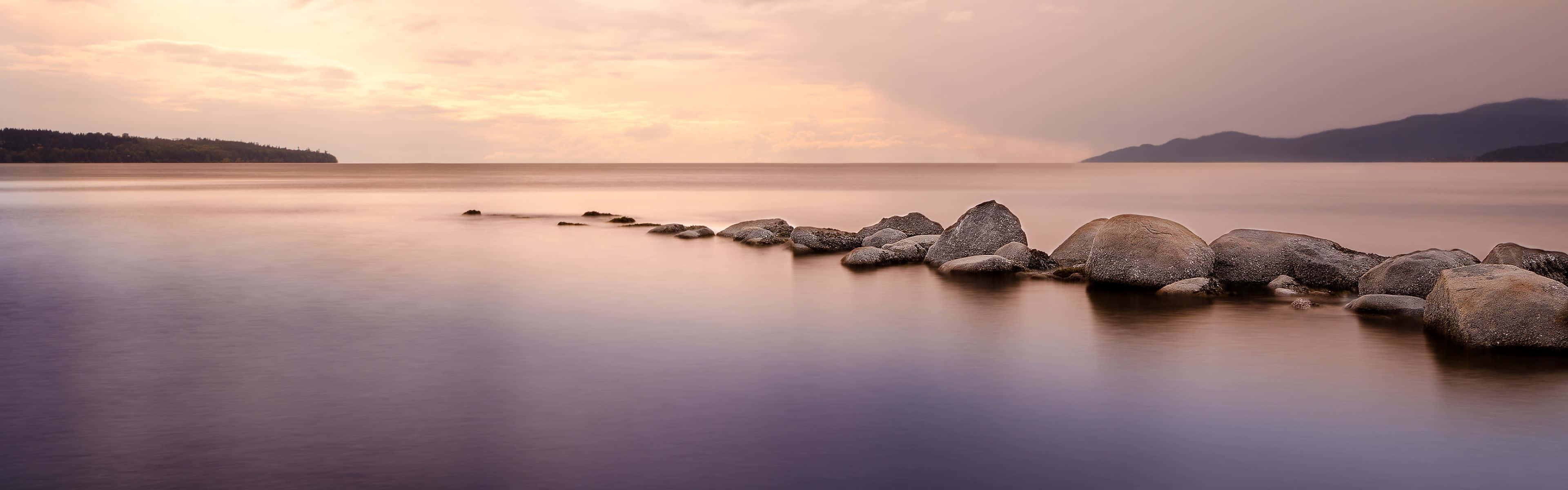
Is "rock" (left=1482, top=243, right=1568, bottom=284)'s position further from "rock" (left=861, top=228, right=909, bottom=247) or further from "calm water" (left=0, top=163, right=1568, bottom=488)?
"rock" (left=861, top=228, right=909, bottom=247)

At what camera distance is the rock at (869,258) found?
20234 millimetres

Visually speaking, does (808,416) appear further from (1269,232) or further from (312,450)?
(1269,232)

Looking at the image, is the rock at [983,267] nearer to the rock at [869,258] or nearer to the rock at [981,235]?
the rock at [981,235]

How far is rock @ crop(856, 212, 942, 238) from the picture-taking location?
23.8 m

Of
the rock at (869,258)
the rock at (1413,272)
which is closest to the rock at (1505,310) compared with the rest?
the rock at (1413,272)

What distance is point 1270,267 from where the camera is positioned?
16625 millimetres

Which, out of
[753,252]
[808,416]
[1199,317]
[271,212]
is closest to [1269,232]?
[1199,317]

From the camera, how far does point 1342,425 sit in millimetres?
8125

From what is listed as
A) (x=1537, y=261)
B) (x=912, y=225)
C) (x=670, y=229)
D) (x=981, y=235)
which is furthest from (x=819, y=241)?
(x=1537, y=261)

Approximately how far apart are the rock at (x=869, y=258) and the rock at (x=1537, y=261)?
34.1 ft

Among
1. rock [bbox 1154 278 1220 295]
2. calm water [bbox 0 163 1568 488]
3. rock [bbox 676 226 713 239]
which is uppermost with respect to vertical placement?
rock [bbox 1154 278 1220 295]

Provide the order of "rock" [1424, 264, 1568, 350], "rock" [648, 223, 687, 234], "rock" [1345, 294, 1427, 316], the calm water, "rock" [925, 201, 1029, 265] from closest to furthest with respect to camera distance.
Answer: the calm water → "rock" [1424, 264, 1568, 350] → "rock" [1345, 294, 1427, 316] → "rock" [925, 201, 1029, 265] → "rock" [648, 223, 687, 234]

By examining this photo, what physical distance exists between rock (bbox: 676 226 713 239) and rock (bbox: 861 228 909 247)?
6.40 m

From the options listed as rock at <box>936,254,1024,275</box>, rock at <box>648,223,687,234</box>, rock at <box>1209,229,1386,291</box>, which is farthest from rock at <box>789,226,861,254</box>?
rock at <box>1209,229,1386,291</box>
